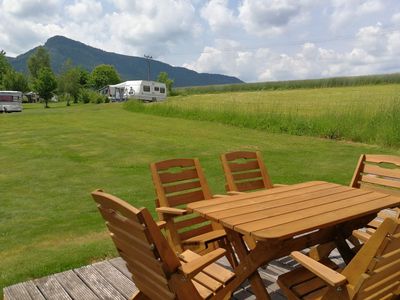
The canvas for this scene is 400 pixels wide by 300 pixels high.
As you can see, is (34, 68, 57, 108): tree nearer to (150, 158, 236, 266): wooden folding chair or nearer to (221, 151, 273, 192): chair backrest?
(221, 151, 273, 192): chair backrest

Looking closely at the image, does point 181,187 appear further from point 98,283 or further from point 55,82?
point 55,82

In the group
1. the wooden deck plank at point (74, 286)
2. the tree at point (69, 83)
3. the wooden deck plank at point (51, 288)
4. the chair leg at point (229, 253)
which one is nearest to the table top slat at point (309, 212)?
the chair leg at point (229, 253)

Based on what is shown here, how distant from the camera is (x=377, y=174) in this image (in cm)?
392

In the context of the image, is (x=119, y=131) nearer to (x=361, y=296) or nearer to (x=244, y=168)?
(x=244, y=168)

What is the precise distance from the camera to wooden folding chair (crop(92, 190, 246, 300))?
Answer: 191cm

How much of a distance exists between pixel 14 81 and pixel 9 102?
20.6m

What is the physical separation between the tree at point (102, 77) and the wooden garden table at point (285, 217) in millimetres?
75718

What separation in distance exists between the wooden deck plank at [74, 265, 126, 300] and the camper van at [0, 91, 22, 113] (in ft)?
125

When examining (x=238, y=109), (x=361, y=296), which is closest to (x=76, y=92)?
(x=238, y=109)

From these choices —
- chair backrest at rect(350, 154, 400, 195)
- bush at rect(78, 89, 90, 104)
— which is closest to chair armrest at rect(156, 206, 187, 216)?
chair backrest at rect(350, 154, 400, 195)

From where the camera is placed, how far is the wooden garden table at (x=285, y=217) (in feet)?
7.97

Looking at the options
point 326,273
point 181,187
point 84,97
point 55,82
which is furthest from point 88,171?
point 84,97

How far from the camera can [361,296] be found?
1854 millimetres

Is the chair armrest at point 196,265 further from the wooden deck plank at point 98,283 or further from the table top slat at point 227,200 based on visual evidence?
the wooden deck plank at point 98,283
